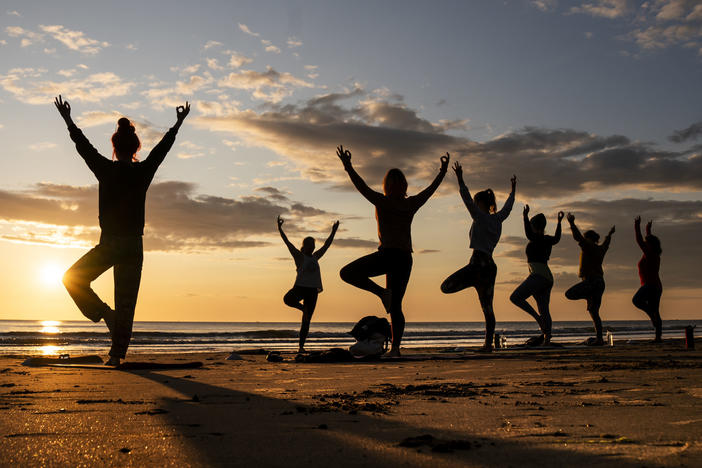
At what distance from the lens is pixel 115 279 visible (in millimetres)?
6660

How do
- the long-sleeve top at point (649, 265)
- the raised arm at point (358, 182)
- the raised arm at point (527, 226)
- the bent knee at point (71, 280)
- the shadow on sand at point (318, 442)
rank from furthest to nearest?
the long-sleeve top at point (649, 265), the raised arm at point (527, 226), the raised arm at point (358, 182), the bent knee at point (71, 280), the shadow on sand at point (318, 442)

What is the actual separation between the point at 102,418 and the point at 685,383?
4.04 meters

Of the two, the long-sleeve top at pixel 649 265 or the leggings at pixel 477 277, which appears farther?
the long-sleeve top at pixel 649 265

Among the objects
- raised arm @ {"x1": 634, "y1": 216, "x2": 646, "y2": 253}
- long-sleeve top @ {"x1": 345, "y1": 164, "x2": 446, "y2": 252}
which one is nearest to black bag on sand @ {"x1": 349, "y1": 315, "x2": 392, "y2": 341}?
long-sleeve top @ {"x1": 345, "y1": 164, "x2": 446, "y2": 252}

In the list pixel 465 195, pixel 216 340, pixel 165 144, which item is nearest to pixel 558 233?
pixel 465 195

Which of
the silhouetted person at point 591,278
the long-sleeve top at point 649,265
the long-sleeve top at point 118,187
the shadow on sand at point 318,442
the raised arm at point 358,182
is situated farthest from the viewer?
the long-sleeve top at point 649,265

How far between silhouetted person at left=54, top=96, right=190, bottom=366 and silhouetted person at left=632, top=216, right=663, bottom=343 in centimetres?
1039

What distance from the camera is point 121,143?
6.92m

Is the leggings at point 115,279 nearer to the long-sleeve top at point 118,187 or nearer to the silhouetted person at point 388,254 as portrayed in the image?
the long-sleeve top at point 118,187

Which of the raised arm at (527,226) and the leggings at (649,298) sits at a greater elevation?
the raised arm at (527,226)

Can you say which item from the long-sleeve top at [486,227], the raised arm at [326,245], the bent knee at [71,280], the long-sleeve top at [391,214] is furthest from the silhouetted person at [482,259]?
the bent knee at [71,280]

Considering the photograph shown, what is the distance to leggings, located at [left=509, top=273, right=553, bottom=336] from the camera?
10359 millimetres

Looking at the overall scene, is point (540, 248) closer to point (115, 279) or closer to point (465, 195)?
point (465, 195)

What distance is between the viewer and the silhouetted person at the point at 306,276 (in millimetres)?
11180
